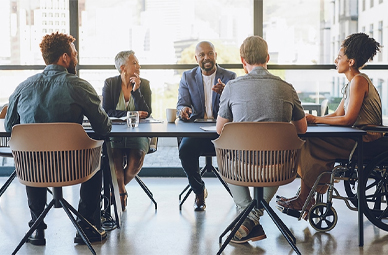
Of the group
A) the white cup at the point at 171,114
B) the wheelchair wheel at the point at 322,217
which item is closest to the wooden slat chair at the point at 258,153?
the wheelchair wheel at the point at 322,217

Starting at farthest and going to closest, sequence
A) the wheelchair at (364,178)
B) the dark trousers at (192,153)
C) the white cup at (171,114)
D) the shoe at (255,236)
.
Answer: the dark trousers at (192,153), the white cup at (171,114), the wheelchair at (364,178), the shoe at (255,236)

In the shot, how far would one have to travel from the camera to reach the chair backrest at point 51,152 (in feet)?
9.08

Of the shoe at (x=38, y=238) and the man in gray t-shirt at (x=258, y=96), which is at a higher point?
the man in gray t-shirt at (x=258, y=96)

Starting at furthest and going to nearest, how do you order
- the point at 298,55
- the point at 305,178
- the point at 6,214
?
1. the point at 298,55
2. the point at 6,214
3. the point at 305,178

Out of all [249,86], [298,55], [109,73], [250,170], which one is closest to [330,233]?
[250,170]

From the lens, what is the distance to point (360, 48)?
3549 mm

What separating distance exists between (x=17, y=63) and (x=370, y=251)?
4.07m

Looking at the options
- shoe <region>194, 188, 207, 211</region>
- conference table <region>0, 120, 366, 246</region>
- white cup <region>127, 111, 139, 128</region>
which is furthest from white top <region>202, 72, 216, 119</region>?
white cup <region>127, 111, 139, 128</region>

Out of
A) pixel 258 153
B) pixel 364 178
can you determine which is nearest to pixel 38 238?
pixel 258 153

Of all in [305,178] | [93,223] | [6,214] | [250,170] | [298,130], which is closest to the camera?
[250,170]

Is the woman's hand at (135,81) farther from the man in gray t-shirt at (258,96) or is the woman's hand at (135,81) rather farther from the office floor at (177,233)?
the man in gray t-shirt at (258,96)

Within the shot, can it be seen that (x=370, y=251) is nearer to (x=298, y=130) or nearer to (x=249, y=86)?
(x=298, y=130)

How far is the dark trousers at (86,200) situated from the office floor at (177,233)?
186mm

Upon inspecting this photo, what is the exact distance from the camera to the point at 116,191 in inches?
138
